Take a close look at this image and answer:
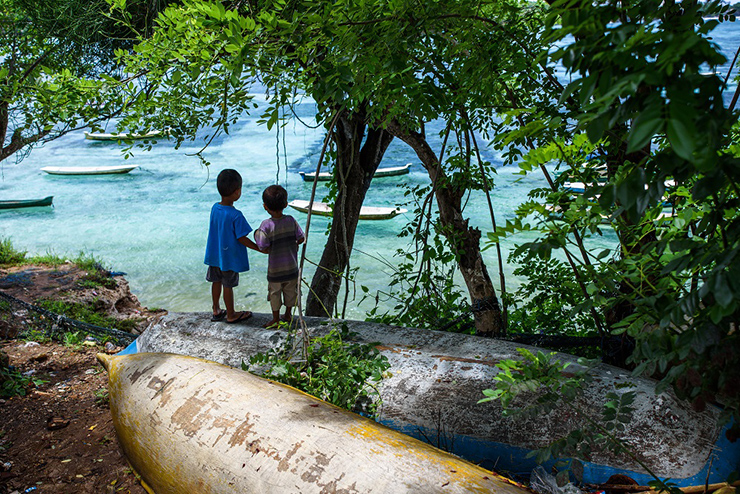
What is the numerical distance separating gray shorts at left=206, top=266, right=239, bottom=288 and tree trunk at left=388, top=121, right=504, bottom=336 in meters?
1.62

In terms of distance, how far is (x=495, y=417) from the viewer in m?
2.59

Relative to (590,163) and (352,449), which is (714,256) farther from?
(590,163)

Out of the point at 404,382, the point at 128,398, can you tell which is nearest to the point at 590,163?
the point at 404,382

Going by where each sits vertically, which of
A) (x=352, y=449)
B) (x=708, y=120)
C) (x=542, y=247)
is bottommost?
(x=352, y=449)

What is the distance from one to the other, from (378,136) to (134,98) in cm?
225

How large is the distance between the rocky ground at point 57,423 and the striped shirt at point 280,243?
4.58 ft

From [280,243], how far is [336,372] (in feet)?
4.31

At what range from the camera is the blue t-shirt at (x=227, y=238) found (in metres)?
3.74

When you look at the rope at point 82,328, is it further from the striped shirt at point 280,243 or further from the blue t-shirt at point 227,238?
the striped shirt at point 280,243

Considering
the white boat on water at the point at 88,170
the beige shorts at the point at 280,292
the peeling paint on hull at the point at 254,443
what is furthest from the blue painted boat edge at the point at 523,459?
the white boat on water at the point at 88,170

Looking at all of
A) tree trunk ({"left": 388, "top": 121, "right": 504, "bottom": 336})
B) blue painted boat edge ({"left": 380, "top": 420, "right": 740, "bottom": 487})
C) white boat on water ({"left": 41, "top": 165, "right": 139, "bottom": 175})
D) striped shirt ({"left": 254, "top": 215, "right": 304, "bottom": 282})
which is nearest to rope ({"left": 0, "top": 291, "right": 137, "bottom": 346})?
striped shirt ({"left": 254, "top": 215, "right": 304, "bottom": 282})

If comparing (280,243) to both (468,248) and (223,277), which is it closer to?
(223,277)

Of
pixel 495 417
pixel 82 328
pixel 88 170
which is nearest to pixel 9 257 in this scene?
pixel 82 328

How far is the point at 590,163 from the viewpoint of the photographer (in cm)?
279
